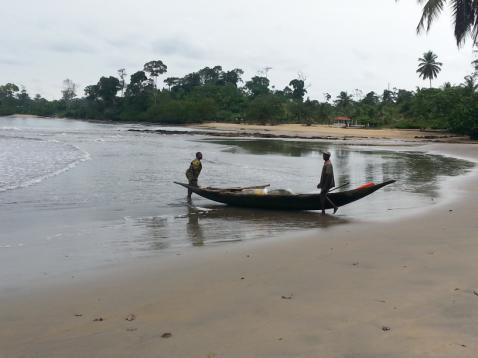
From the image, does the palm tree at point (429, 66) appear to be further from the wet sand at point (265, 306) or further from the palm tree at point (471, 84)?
the wet sand at point (265, 306)

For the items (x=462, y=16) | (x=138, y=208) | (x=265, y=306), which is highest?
(x=462, y=16)

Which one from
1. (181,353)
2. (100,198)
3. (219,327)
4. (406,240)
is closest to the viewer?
(181,353)

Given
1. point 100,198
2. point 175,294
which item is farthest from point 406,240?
point 100,198

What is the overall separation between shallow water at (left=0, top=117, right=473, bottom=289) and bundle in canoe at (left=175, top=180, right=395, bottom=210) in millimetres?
205

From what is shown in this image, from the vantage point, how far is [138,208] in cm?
1238

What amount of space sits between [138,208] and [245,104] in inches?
3184

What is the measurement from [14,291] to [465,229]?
24.5 feet

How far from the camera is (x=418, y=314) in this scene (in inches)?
183

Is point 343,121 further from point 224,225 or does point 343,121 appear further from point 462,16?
point 224,225

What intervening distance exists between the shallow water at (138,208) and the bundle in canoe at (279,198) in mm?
205

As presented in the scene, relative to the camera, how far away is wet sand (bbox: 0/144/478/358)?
4.05 m

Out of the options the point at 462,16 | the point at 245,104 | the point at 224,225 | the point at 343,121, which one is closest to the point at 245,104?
the point at 245,104

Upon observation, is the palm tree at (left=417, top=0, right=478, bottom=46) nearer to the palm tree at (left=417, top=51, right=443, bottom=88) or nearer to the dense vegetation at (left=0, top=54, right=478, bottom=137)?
the dense vegetation at (left=0, top=54, right=478, bottom=137)

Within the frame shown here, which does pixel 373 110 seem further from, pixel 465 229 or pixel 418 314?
pixel 418 314
